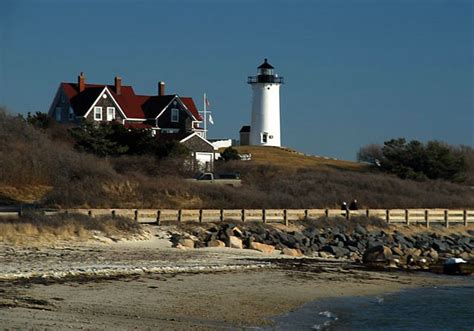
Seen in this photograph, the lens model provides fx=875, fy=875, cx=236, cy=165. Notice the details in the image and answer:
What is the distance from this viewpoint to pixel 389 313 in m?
20.0

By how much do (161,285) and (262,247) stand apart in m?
12.0

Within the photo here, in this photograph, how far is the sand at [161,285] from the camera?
16.2m

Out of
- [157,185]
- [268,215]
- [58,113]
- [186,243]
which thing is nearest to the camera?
[186,243]

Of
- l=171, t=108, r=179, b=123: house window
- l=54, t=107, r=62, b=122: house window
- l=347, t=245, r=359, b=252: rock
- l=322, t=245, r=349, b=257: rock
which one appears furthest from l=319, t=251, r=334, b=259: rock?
l=54, t=107, r=62, b=122: house window

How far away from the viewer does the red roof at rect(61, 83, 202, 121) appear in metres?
70.3

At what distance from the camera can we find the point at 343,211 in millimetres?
42781

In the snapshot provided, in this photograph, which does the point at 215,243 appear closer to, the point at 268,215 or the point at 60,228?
the point at 60,228

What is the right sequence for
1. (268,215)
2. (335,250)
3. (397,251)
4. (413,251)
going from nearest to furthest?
1. (397,251)
2. (335,250)
3. (413,251)
4. (268,215)

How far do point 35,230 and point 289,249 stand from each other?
1011 cm

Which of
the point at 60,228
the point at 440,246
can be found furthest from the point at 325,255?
the point at 60,228

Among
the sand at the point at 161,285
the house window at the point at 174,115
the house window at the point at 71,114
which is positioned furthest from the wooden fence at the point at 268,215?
the house window at the point at 71,114

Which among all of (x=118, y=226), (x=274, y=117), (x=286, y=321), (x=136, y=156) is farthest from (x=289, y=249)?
(x=274, y=117)

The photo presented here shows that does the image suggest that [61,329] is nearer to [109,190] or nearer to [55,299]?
[55,299]

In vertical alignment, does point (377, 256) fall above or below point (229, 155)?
below
